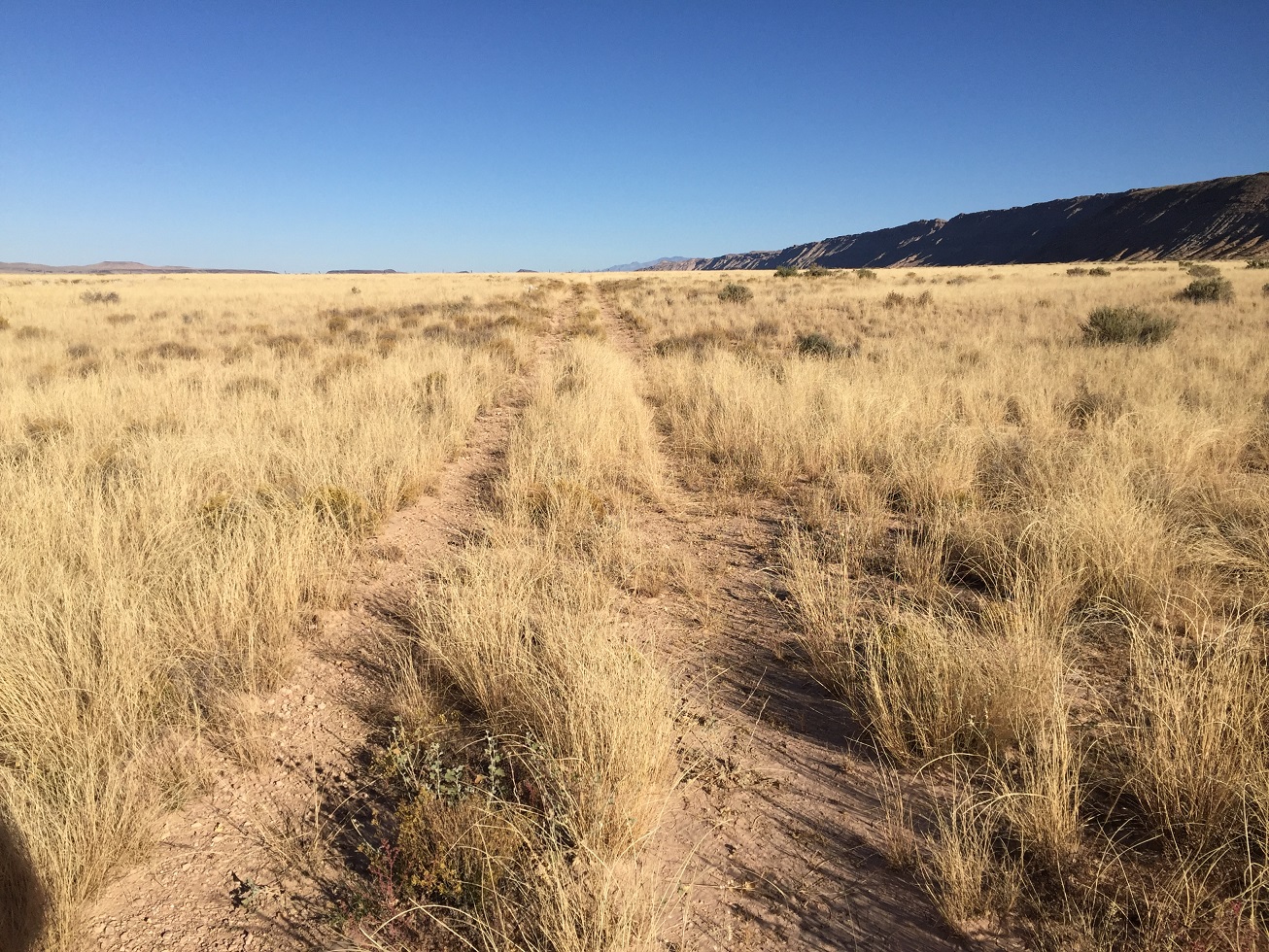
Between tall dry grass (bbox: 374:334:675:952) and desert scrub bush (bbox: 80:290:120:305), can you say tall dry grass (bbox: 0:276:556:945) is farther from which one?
desert scrub bush (bbox: 80:290:120:305)

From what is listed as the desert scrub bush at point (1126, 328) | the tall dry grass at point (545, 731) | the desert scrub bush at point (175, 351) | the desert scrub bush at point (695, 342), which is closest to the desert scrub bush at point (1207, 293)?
the desert scrub bush at point (1126, 328)

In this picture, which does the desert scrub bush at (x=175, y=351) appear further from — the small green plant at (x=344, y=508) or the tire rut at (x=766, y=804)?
the tire rut at (x=766, y=804)

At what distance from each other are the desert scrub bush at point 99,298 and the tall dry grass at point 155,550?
1757 cm

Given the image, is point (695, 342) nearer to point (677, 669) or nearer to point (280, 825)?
point (677, 669)

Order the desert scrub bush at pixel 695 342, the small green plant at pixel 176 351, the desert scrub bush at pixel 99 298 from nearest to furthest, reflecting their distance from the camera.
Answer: the small green plant at pixel 176 351 < the desert scrub bush at pixel 695 342 < the desert scrub bush at pixel 99 298

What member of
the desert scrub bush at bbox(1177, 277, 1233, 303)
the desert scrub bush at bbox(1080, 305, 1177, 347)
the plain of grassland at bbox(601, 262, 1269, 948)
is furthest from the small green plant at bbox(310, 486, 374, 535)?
the desert scrub bush at bbox(1177, 277, 1233, 303)

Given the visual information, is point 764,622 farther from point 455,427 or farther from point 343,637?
point 455,427

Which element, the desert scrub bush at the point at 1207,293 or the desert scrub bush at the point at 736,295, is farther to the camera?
the desert scrub bush at the point at 736,295

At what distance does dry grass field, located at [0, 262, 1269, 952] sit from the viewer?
68.9 inches

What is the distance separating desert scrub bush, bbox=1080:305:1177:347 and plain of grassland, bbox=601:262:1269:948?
205cm

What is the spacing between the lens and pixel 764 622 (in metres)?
3.38

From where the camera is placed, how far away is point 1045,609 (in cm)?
287

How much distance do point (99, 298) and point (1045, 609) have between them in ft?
110

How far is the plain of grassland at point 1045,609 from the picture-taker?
70.1 inches
